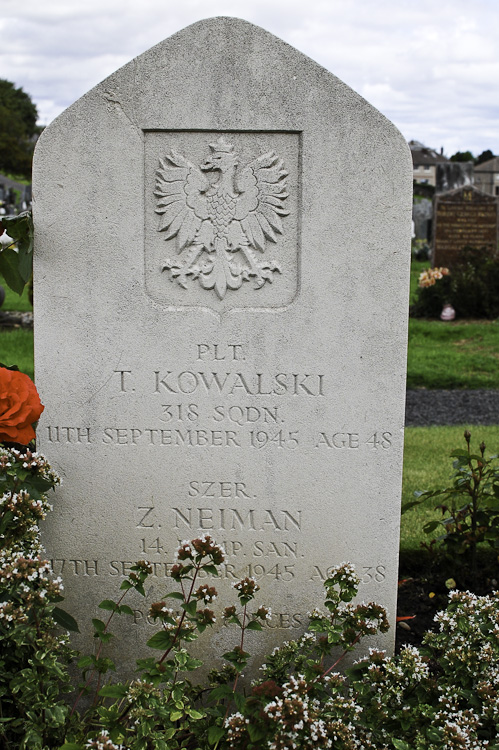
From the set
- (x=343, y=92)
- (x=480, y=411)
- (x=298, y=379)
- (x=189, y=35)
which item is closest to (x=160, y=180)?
(x=189, y=35)

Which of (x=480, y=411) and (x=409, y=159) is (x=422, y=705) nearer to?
(x=409, y=159)

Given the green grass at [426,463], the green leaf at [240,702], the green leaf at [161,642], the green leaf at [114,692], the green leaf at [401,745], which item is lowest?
the green grass at [426,463]

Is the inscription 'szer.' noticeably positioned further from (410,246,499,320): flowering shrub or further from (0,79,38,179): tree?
(0,79,38,179): tree

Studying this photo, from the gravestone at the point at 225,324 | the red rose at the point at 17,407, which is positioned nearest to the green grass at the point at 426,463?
the gravestone at the point at 225,324

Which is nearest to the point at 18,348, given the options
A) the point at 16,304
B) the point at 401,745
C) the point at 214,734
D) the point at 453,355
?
the point at 16,304

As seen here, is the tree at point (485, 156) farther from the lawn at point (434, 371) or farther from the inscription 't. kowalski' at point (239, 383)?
the inscription 't. kowalski' at point (239, 383)

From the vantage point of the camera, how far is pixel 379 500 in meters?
Result: 2.96

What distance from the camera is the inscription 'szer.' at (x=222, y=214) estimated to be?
281cm

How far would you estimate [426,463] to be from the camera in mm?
→ 5816

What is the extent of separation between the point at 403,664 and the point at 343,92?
2061 millimetres

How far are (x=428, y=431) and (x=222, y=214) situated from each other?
4640mm

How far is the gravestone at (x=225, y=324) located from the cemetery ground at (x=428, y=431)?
753 millimetres

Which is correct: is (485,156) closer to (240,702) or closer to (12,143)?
(12,143)

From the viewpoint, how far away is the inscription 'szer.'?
9.21ft
